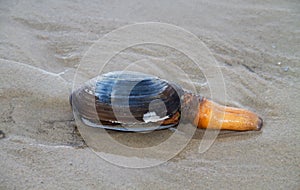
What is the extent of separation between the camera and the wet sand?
6.52ft

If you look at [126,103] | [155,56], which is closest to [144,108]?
[126,103]

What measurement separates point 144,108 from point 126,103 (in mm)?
95

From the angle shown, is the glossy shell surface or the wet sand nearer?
the wet sand

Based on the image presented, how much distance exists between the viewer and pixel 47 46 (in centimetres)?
308

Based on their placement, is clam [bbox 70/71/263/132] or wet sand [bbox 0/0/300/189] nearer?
wet sand [bbox 0/0/300/189]

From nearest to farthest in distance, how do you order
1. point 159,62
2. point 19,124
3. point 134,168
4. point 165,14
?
point 134,168
point 19,124
point 159,62
point 165,14

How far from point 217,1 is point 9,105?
7.32 ft

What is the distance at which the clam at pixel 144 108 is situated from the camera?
2225mm

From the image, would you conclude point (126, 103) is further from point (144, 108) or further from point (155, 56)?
point (155, 56)

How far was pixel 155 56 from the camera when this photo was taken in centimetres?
306

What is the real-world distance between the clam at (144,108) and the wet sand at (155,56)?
7cm

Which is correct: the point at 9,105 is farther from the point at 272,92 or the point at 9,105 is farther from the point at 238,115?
the point at 272,92

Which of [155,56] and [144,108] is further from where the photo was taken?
[155,56]

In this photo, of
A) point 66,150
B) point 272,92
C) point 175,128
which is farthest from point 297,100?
point 66,150
